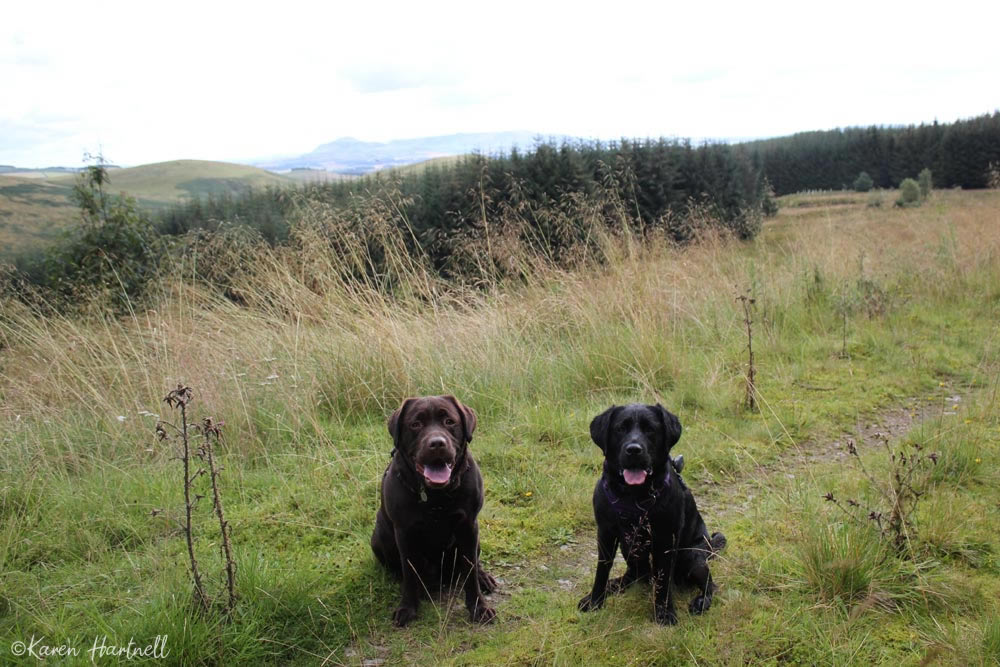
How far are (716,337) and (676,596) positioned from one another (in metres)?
4.73

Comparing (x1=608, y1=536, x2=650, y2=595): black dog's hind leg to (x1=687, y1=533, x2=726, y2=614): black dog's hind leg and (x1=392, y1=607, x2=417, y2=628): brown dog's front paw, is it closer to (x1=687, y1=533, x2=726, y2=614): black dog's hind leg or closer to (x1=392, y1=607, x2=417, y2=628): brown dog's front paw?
(x1=687, y1=533, x2=726, y2=614): black dog's hind leg

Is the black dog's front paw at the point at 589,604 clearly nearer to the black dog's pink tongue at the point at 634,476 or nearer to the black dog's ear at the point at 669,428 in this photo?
the black dog's pink tongue at the point at 634,476

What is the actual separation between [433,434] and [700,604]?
1.41 meters

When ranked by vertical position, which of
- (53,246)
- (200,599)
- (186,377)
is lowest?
(200,599)

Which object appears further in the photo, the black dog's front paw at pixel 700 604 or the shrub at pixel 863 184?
the shrub at pixel 863 184

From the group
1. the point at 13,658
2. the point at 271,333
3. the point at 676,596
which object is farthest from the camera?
the point at 271,333

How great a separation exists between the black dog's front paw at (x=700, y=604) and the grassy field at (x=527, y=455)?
0.20 ft

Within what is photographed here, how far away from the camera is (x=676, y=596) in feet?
10.2

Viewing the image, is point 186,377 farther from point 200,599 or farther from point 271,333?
point 200,599

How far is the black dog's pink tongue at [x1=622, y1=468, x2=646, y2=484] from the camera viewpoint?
110 inches

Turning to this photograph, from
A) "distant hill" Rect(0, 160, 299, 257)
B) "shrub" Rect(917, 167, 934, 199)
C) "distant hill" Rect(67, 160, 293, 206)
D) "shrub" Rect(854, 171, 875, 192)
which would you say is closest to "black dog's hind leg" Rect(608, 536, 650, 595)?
"distant hill" Rect(0, 160, 299, 257)

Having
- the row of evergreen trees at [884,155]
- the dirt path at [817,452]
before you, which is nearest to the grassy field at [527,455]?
the dirt path at [817,452]

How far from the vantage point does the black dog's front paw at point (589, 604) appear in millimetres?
3016

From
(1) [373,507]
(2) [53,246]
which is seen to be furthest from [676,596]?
(2) [53,246]
